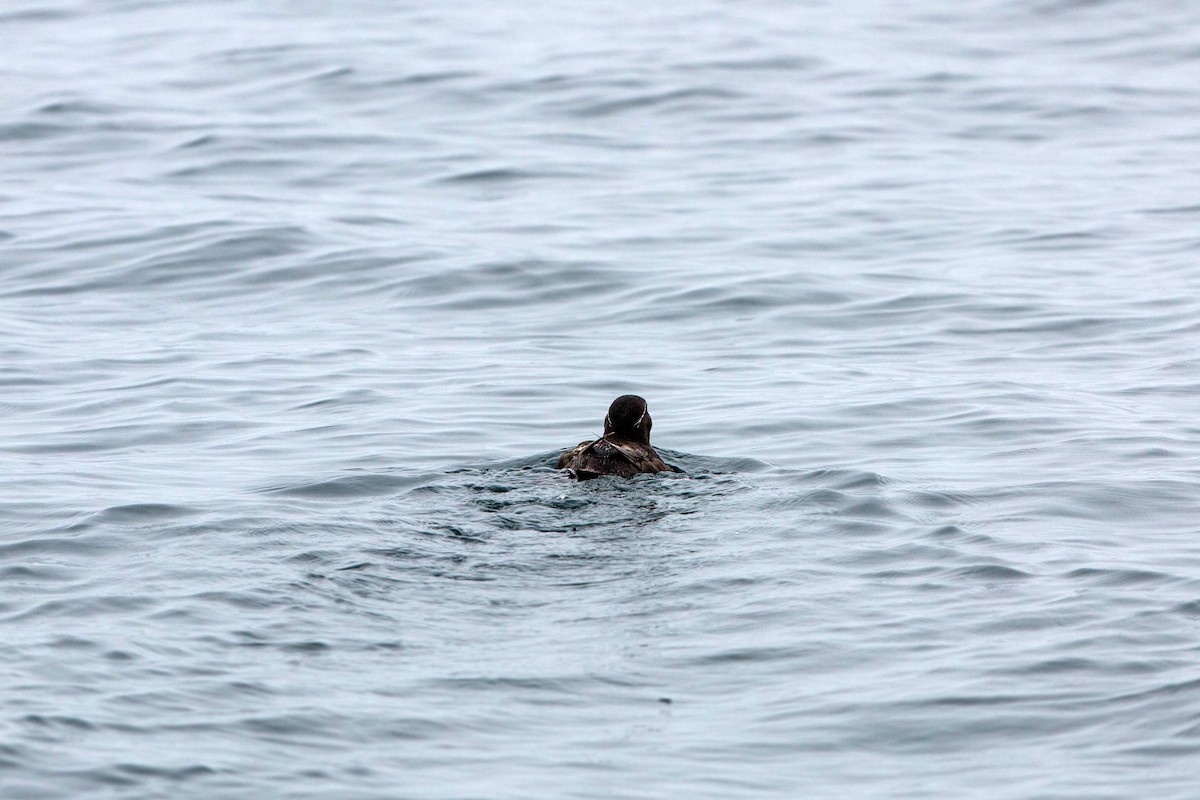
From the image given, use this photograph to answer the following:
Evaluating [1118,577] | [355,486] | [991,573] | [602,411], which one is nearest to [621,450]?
[355,486]

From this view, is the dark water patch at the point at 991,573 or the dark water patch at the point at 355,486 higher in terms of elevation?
the dark water patch at the point at 355,486

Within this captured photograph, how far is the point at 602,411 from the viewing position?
12.2 meters

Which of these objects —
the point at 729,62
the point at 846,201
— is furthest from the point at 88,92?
the point at 846,201

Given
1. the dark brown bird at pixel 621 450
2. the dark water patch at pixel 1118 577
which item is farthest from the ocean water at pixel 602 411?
the dark brown bird at pixel 621 450

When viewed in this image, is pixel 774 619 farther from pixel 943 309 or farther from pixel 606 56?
pixel 606 56

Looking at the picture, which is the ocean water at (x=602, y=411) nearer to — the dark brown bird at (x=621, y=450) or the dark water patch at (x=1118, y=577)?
the dark water patch at (x=1118, y=577)

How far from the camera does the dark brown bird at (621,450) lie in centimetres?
987

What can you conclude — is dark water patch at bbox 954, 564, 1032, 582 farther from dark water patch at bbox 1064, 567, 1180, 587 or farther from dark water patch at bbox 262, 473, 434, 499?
dark water patch at bbox 262, 473, 434, 499

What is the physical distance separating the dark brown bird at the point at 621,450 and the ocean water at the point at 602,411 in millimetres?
202

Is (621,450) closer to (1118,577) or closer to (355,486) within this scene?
(355,486)

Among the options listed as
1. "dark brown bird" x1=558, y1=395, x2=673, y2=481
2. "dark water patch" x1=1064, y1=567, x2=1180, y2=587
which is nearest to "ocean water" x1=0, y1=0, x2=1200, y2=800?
"dark water patch" x1=1064, y1=567, x2=1180, y2=587

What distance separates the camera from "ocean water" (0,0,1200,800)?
6.57 metres

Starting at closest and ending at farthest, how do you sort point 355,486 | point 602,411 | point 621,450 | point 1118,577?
point 1118,577
point 621,450
point 355,486
point 602,411

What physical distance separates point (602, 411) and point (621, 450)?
2.33m
